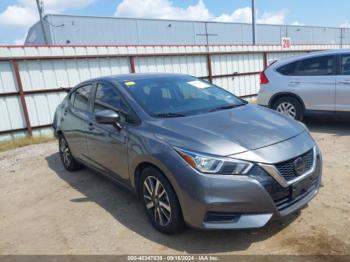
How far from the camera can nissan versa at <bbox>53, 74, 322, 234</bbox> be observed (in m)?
2.70

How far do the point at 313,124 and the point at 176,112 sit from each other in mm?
5195

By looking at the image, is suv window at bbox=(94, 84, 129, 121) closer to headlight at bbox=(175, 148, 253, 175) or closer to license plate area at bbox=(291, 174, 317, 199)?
headlight at bbox=(175, 148, 253, 175)

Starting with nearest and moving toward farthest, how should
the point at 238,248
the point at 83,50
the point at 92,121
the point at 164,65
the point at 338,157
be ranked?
the point at 238,248
the point at 92,121
the point at 338,157
the point at 83,50
the point at 164,65

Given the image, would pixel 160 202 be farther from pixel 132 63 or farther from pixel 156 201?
pixel 132 63

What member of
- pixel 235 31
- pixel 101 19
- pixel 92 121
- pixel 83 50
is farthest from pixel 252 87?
pixel 235 31

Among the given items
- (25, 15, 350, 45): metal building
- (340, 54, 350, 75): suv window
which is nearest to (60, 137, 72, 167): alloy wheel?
(340, 54, 350, 75): suv window

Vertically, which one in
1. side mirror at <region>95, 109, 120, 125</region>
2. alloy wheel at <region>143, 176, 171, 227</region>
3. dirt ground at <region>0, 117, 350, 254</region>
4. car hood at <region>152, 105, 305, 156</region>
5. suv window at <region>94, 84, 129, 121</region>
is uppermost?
suv window at <region>94, 84, 129, 121</region>

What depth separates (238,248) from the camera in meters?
2.91

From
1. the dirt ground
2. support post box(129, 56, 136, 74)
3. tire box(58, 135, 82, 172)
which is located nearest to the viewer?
the dirt ground

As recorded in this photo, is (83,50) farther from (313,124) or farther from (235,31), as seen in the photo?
(235,31)

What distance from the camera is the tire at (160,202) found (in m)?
2.98

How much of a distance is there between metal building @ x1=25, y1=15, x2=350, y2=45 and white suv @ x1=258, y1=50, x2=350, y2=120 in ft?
82.1

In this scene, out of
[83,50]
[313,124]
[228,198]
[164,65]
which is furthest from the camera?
[164,65]

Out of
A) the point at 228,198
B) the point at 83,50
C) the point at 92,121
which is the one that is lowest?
the point at 228,198
